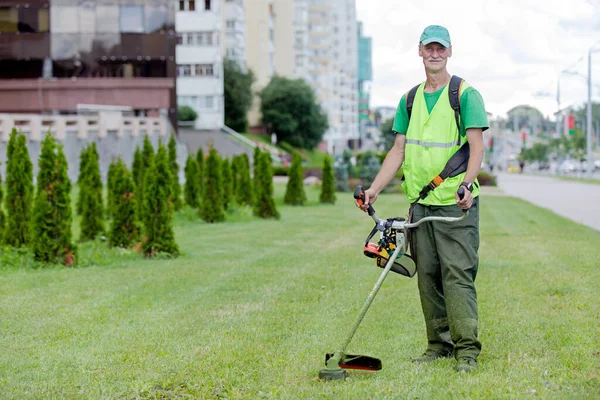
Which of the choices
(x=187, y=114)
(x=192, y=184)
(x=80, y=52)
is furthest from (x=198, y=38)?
(x=192, y=184)

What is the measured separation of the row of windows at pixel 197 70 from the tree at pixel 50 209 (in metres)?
66.2

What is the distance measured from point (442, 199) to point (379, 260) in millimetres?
585

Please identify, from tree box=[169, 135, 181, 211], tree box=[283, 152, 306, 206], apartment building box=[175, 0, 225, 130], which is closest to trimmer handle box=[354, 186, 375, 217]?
tree box=[169, 135, 181, 211]

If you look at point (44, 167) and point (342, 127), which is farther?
point (342, 127)

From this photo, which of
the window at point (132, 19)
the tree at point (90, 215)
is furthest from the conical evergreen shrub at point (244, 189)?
the window at point (132, 19)

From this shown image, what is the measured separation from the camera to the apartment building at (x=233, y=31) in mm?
90125

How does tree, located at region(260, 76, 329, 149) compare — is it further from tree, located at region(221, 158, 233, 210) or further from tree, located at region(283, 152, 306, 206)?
tree, located at region(221, 158, 233, 210)

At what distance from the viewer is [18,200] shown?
13.6 m

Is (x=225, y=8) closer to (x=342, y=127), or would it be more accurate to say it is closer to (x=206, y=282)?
(x=342, y=127)

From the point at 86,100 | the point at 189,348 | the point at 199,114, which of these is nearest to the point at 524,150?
the point at 199,114

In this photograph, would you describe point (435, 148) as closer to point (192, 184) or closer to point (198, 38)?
point (192, 184)

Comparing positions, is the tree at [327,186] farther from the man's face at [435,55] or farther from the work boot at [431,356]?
the man's face at [435,55]

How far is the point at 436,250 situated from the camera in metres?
6.59

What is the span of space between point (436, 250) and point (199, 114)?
72.9 meters
